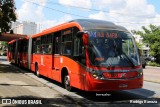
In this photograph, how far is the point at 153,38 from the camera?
56625mm

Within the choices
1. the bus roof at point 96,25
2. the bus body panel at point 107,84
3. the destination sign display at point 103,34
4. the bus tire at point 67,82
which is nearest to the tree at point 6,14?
the bus tire at point 67,82

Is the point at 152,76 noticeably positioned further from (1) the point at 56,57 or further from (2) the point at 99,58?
(2) the point at 99,58

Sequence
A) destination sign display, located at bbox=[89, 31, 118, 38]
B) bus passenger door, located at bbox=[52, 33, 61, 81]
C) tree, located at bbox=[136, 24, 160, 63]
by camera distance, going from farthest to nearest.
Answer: tree, located at bbox=[136, 24, 160, 63] → bus passenger door, located at bbox=[52, 33, 61, 81] → destination sign display, located at bbox=[89, 31, 118, 38]

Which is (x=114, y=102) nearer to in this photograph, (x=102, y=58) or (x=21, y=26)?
(x=102, y=58)

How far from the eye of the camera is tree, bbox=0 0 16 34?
90.3 feet

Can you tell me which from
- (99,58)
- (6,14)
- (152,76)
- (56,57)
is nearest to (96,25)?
(99,58)

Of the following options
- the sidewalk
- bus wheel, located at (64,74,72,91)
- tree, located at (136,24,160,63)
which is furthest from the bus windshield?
tree, located at (136,24,160,63)

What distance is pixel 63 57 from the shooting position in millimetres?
14648

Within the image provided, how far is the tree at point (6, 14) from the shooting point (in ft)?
90.3

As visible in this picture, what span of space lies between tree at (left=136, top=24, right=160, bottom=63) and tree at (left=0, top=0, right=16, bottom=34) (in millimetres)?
32228

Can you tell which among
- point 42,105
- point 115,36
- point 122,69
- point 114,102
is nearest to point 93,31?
point 115,36

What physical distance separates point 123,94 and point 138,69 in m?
1.69

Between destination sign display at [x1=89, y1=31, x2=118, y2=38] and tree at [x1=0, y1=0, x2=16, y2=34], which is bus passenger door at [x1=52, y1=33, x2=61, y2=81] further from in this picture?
tree at [x1=0, y1=0, x2=16, y2=34]

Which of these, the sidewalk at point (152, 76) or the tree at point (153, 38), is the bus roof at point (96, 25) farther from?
the tree at point (153, 38)
